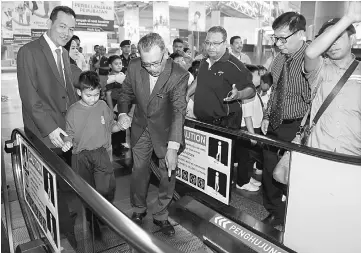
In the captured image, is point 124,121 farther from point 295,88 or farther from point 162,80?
point 295,88

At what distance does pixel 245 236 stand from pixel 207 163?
78 cm

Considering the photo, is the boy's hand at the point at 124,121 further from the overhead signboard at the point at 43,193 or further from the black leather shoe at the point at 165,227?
the black leather shoe at the point at 165,227

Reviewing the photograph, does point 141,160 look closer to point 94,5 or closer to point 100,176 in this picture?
point 100,176

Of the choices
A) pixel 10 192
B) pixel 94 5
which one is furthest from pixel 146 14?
pixel 10 192

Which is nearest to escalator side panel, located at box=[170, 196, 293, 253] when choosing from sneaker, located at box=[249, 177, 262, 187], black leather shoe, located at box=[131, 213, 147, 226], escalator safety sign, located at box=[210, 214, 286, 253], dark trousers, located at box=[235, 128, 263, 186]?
escalator safety sign, located at box=[210, 214, 286, 253]

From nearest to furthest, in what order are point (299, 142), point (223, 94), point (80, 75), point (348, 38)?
1. point (348, 38)
2. point (299, 142)
3. point (80, 75)
4. point (223, 94)

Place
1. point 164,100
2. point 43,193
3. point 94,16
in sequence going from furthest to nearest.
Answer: point 94,16
point 164,100
point 43,193

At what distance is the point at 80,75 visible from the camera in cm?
287

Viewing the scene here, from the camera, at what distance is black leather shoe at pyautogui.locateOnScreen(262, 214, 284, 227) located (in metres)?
3.19

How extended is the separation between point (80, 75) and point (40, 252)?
1440 millimetres

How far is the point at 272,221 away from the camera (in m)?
3.21

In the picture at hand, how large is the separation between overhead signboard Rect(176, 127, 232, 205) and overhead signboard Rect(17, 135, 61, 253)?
151 centimetres

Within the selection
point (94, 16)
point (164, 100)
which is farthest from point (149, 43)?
point (94, 16)

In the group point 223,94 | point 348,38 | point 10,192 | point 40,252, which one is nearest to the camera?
point 348,38
